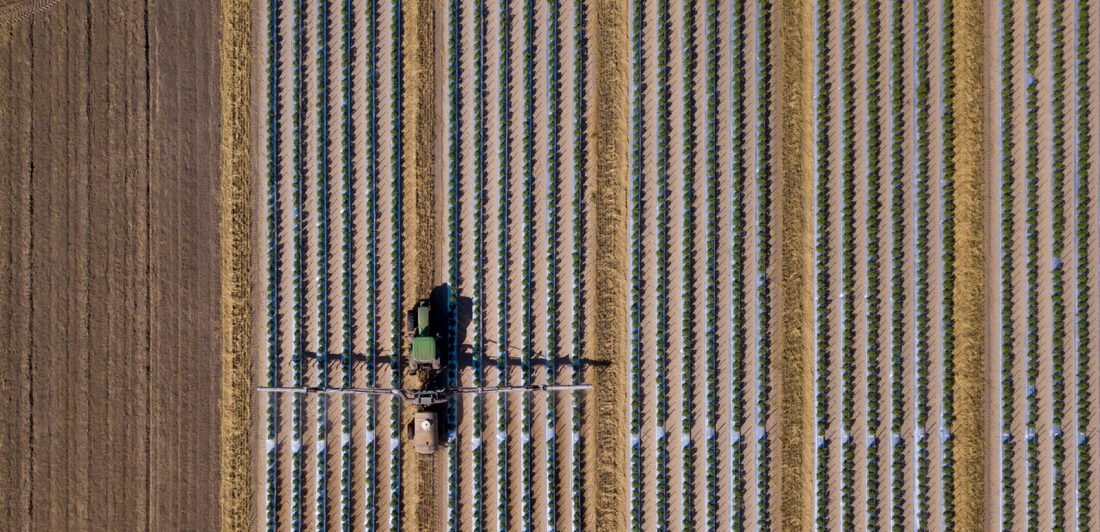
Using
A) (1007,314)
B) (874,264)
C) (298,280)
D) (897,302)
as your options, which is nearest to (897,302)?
(897,302)

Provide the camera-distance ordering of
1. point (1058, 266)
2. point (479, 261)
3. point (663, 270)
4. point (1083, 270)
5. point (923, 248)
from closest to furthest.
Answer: point (1083, 270) → point (1058, 266) → point (923, 248) → point (663, 270) → point (479, 261)

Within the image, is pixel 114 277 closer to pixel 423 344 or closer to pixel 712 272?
pixel 423 344

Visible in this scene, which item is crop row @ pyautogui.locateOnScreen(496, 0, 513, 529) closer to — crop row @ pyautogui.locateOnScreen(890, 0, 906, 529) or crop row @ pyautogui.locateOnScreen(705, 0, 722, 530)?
crop row @ pyautogui.locateOnScreen(705, 0, 722, 530)

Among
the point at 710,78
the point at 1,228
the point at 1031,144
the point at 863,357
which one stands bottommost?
the point at 863,357

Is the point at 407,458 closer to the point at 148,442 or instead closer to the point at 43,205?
the point at 148,442

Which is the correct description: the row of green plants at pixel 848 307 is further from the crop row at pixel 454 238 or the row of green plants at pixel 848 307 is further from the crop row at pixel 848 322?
the crop row at pixel 454 238

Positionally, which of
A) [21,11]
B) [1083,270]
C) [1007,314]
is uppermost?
[21,11]

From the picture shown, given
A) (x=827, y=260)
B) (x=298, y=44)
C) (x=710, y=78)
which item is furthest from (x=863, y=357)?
(x=298, y=44)

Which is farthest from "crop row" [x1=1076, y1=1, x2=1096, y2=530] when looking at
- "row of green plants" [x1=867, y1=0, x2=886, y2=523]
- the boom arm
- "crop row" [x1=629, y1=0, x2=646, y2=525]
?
the boom arm
